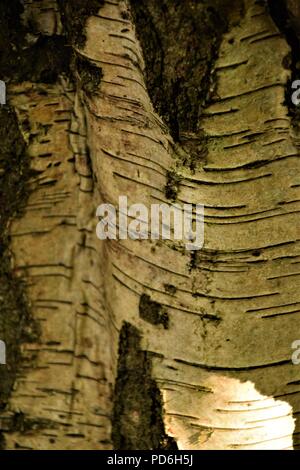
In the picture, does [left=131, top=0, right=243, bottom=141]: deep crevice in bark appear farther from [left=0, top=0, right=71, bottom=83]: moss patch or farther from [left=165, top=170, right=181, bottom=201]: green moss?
[left=0, top=0, right=71, bottom=83]: moss patch

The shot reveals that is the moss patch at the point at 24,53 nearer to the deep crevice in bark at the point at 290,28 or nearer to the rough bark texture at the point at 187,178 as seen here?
the rough bark texture at the point at 187,178

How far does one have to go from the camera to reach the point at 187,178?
1.34 meters

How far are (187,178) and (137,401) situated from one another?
51 centimetres

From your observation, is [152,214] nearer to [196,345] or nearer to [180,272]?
Result: [180,272]

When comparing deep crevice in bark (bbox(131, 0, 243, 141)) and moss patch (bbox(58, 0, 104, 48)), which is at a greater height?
moss patch (bbox(58, 0, 104, 48))

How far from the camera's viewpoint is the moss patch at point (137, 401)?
4.74ft

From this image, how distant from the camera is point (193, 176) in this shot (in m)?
1.34

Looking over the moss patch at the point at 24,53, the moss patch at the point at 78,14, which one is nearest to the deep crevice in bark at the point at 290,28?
the moss patch at the point at 78,14

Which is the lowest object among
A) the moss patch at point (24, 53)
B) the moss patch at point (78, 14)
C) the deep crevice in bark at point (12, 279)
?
the deep crevice in bark at point (12, 279)

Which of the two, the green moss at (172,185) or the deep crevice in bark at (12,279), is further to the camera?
the deep crevice in bark at (12,279)

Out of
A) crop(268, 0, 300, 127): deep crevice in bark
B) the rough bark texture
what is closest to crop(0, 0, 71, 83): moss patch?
the rough bark texture

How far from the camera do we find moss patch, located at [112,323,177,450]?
144 centimetres

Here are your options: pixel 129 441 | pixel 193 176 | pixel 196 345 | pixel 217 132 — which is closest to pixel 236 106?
pixel 217 132

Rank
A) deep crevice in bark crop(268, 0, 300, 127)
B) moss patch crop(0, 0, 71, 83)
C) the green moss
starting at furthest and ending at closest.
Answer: moss patch crop(0, 0, 71, 83)
the green moss
deep crevice in bark crop(268, 0, 300, 127)
